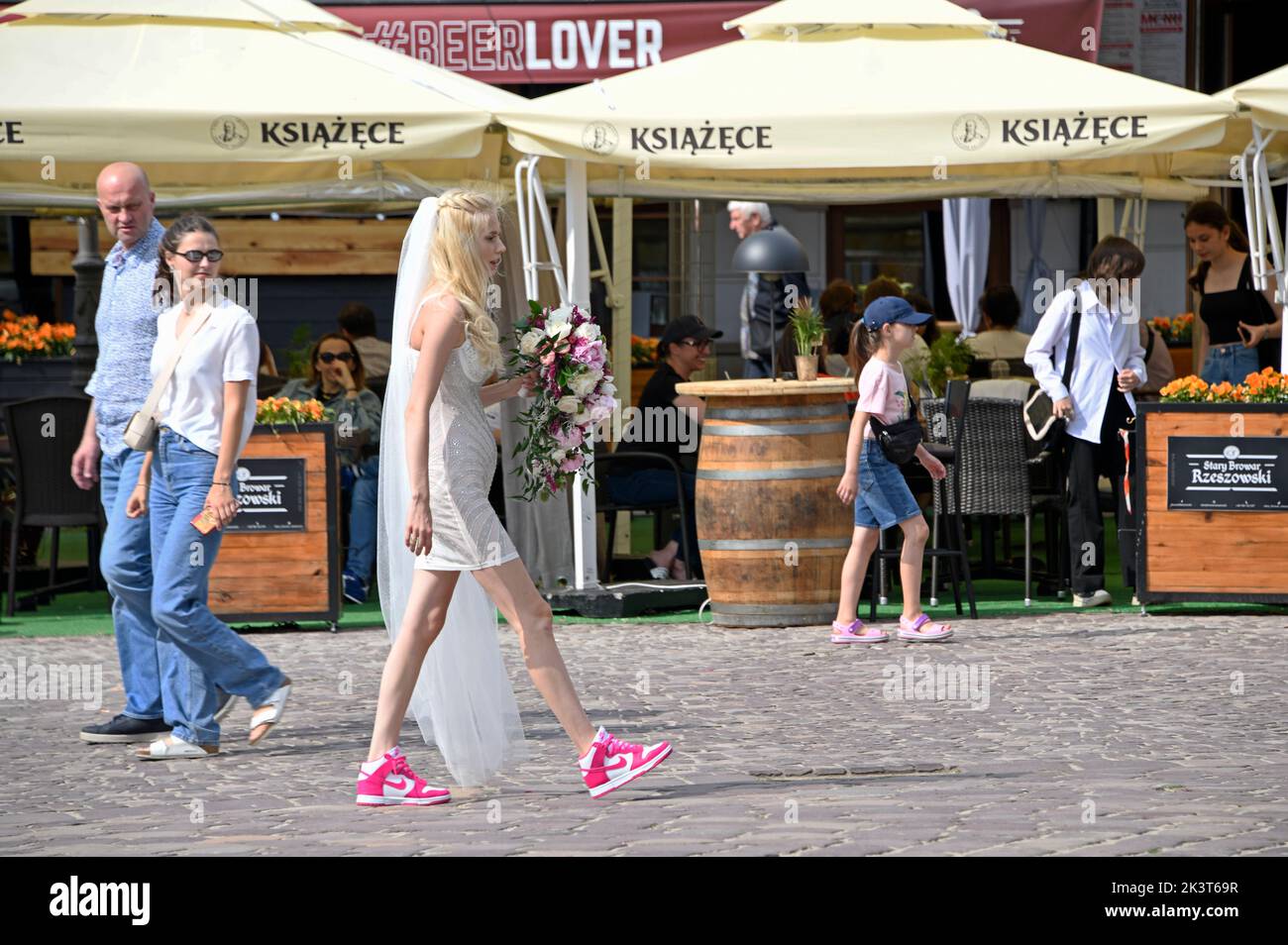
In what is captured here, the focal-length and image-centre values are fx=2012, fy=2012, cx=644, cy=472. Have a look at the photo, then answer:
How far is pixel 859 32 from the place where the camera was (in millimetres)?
11312

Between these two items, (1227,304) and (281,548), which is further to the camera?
(1227,304)

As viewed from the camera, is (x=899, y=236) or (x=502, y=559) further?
(x=899, y=236)

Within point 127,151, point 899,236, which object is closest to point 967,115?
point 127,151

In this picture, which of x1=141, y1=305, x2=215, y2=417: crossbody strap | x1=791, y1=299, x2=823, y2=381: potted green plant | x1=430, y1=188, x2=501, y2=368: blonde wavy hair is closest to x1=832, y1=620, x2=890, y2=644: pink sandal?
x1=791, y1=299, x2=823, y2=381: potted green plant

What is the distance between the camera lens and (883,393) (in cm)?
964

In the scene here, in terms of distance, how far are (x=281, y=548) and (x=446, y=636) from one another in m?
3.98

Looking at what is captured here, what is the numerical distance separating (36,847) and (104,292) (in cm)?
263

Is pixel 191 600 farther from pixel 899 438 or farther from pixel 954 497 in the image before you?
pixel 954 497

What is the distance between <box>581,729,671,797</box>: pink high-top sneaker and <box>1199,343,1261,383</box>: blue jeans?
6.50 m

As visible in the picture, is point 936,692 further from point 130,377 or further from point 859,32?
point 859,32

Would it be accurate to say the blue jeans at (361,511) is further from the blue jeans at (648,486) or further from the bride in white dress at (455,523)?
the bride in white dress at (455,523)

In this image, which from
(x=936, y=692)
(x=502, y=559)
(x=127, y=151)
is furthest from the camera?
(x=127, y=151)

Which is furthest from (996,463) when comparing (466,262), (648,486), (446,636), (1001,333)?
(466,262)

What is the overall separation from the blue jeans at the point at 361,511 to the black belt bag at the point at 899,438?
3.33 meters
